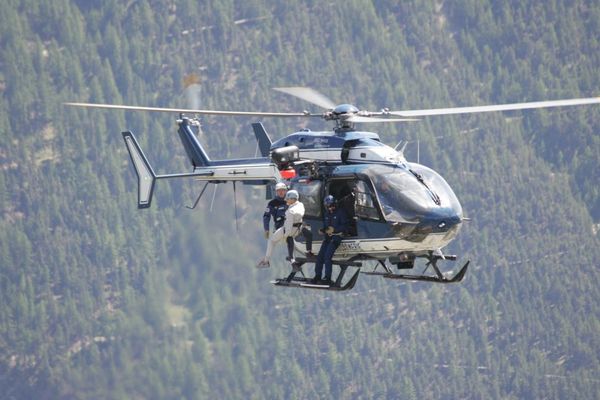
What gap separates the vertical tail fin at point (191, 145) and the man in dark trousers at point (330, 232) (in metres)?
5.91

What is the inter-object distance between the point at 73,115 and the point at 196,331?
123 feet

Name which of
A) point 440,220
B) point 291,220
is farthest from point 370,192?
point 291,220

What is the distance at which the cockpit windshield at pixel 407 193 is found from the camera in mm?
33094

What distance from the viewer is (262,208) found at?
11575cm

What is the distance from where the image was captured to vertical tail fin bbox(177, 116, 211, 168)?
1566 inches

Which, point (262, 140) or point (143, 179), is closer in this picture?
point (262, 140)

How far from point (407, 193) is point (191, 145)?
8876mm

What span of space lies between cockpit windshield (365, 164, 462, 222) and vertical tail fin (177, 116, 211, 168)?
684 cm

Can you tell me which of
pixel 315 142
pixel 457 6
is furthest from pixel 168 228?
pixel 315 142

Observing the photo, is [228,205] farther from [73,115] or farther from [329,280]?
[73,115]

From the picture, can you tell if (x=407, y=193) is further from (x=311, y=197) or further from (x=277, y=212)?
(x=277, y=212)

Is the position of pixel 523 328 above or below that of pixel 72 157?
below

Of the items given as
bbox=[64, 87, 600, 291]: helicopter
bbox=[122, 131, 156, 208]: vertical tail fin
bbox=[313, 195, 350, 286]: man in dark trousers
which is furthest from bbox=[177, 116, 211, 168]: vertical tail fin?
bbox=[313, 195, 350, 286]: man in dark trousers

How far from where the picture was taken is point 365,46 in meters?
166
